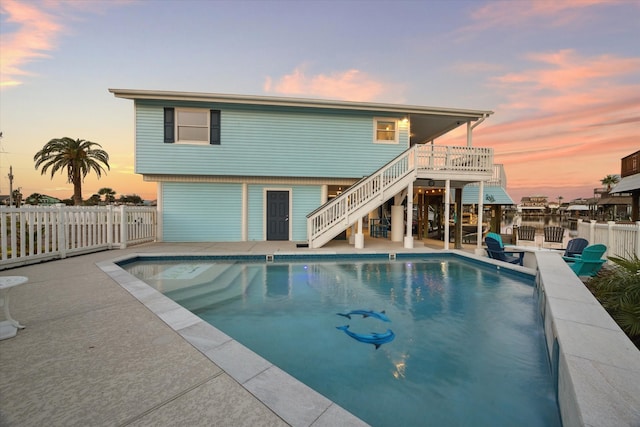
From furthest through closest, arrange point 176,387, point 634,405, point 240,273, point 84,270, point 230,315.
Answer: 1. point 240,273
2. point 84,270
3. point 230,315
4. point 176,387
5. point 634,405

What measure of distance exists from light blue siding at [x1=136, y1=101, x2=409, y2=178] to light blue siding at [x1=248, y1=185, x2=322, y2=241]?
2.80ft

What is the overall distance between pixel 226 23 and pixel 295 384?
15562mm

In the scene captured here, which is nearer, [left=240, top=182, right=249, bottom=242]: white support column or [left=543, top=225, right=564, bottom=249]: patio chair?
[left=240, top=182, right=249, bottom=242]: white support column

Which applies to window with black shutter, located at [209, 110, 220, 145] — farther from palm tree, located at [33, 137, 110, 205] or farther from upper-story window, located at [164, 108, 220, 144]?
palm tree, located at [33, 137, 110, 205]

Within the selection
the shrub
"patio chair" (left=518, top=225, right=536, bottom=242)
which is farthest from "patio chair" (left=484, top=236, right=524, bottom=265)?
"patio chair" (left=518, top=225, right=536, bottom=242)

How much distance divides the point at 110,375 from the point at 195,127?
11.1 m

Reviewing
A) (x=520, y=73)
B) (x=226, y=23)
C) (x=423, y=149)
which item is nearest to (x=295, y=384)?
(x=423, y=149)

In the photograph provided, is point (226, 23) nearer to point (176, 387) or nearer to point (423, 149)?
point (423, 149)

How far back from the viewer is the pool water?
104 inches

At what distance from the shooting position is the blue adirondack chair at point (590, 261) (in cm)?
632

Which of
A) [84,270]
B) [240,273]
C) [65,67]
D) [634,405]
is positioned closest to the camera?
[634,405]

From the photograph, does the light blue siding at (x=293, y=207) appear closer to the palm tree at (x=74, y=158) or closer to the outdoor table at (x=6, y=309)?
the outdoor table at (x=6, y=309)

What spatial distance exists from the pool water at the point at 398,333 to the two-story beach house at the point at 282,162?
3.73 metres

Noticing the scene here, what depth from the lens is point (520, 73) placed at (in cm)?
1252
